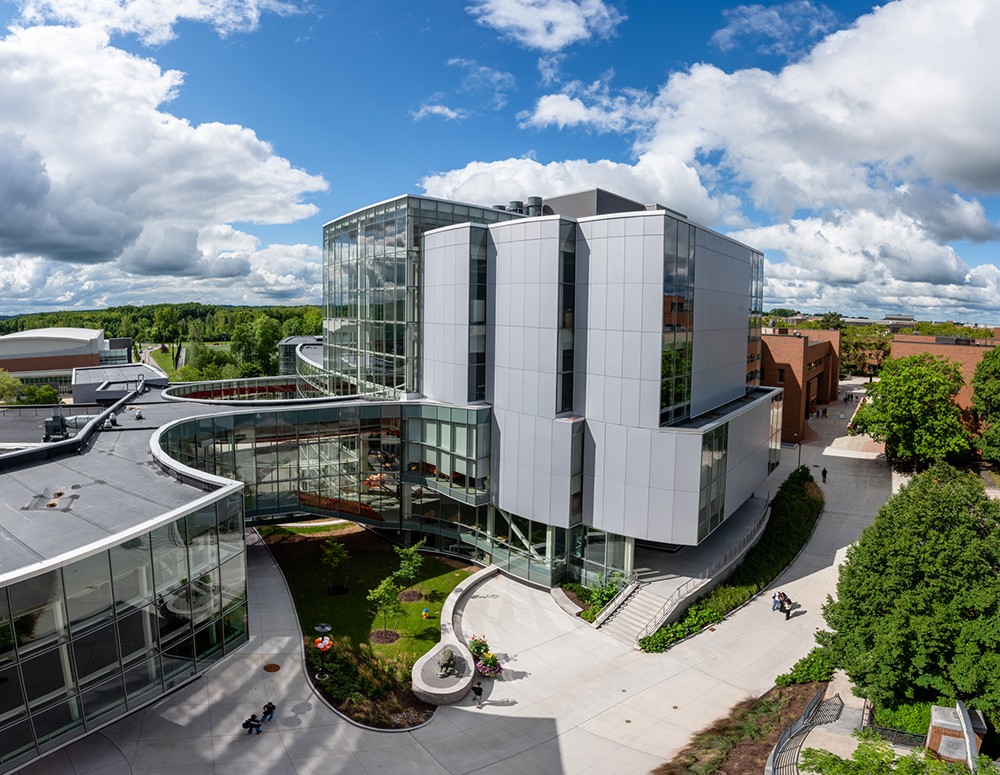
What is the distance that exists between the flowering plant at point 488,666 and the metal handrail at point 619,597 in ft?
18.0

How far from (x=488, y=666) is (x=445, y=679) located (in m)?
1.68

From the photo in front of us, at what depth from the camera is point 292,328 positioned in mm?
119938

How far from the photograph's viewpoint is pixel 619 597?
89.7ft

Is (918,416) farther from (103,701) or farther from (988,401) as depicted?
(103,701)

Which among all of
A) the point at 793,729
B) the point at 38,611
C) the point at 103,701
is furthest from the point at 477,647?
the point at 38,611

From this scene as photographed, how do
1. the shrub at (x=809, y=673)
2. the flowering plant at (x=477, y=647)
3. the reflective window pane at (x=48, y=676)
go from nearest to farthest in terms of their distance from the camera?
the reflective window pane at (x=48, y=676) → the shrub at (x=809, y=673) → the flowering plant at (x=477, y=647)

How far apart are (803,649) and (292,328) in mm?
111221

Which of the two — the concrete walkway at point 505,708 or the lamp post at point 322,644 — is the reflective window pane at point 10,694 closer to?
the concrete walkway at point 505,708

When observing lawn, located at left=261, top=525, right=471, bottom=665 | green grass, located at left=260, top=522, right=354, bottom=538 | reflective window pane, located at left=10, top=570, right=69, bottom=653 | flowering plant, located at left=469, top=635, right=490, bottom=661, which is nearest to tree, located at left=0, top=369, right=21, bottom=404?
green grass, located at left=260, top=522, right=354, bottom=538

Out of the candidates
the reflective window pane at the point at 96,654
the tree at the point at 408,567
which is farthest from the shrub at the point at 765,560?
the reflective window pane at the point at 96,654

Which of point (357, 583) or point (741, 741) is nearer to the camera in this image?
point (741, 741)

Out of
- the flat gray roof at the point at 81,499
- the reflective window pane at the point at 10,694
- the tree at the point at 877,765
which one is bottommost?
the tree at the point at 877,765

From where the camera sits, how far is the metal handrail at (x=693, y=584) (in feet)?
84.3

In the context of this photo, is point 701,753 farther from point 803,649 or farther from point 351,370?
point 351,370
